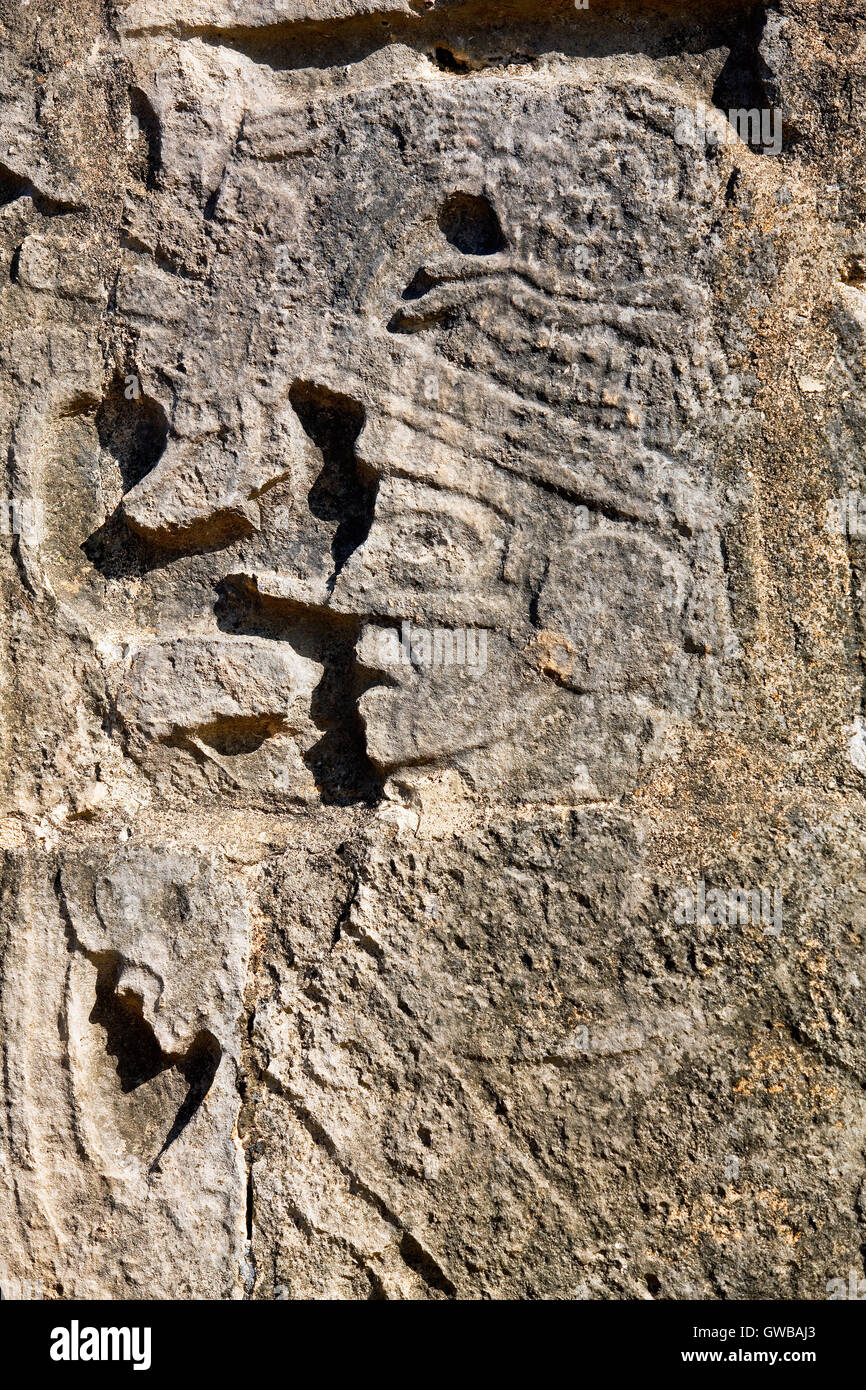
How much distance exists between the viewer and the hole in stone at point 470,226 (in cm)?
212

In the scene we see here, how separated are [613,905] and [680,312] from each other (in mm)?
1082

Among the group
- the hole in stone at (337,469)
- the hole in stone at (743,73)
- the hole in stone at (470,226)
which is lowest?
the hole in stone at (337,469)

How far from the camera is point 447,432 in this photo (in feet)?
6.84

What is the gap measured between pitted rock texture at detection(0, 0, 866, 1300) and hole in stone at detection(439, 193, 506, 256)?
0.4 inches

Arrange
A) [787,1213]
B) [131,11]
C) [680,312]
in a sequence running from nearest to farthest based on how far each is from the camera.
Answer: [787,1213], [680,312], [131,11]

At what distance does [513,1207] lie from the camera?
6.28 ft

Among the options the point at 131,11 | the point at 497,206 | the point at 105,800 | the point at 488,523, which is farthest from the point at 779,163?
the point at 105,800

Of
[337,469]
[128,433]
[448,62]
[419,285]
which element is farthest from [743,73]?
[128,433]

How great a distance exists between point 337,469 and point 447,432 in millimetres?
233

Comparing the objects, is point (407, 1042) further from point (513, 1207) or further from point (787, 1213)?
point (787, 1213)

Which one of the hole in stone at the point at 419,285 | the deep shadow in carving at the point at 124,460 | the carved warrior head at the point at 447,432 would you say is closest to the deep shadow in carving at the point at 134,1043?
the carved warrior head at the point at 447,432

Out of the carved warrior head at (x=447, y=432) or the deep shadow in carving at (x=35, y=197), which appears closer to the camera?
the carved warrior head at (x=447, y=432)

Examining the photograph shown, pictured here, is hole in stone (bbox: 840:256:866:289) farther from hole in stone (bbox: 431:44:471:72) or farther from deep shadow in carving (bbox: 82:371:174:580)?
deep shadow in carving (bbox: 82:371:174:580)

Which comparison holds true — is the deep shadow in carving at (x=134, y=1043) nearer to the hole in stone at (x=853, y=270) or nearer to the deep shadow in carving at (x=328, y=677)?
the deep shadow in carving at (x=328, y=677)
